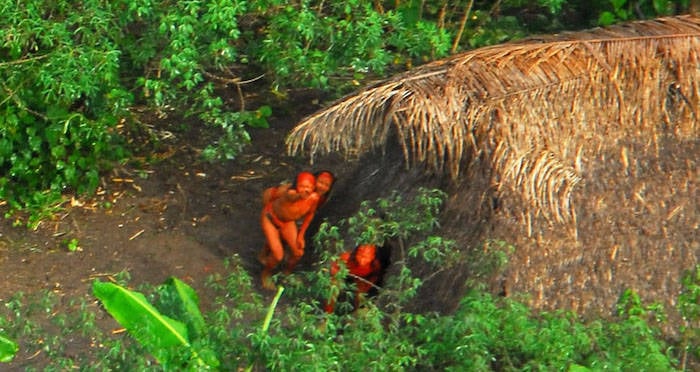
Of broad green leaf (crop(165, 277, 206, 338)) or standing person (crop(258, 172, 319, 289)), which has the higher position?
broad green leaf (crop(165, 277, 206, 338))

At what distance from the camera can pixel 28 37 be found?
7.71m

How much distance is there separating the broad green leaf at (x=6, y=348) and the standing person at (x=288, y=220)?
1862 millimetres

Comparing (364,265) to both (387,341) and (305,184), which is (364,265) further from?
(387,341)

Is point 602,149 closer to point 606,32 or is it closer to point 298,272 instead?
point 606,32

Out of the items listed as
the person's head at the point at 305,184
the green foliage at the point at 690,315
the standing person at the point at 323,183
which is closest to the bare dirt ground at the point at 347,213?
the green foliage at the point at 690,315

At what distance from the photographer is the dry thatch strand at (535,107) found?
23.2 ft

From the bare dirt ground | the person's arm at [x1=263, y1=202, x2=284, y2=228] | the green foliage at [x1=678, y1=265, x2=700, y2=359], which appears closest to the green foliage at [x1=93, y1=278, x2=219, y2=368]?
the bare dirt ground

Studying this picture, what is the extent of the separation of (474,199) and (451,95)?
2.02 ft

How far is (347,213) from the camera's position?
8.27m

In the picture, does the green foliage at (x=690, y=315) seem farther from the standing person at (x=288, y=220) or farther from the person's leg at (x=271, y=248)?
the person's leg at (x=271, y=248)

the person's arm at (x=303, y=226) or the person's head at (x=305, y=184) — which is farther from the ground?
the person's head at (x=305, y=184)

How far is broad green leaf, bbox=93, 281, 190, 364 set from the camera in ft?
19.8

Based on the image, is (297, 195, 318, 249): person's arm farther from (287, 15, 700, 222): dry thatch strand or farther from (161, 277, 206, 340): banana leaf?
(161, 277, 206, 340): banana leaf

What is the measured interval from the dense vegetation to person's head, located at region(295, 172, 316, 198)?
503mm
